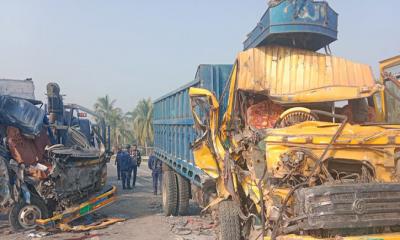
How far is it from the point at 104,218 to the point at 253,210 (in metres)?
5.07

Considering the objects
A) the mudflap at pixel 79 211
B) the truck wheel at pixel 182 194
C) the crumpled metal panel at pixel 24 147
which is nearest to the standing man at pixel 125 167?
the mudflap at pixel 79 211

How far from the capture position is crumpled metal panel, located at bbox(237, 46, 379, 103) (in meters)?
5.40

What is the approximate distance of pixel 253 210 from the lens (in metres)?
4.69

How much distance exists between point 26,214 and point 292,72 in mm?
5647

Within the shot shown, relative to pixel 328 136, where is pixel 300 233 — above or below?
below

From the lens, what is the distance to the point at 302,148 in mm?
3918

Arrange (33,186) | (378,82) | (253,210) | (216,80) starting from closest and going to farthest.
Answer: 1. (253,210)
2. (378,82)
3. (216,80)
4. (33,186)

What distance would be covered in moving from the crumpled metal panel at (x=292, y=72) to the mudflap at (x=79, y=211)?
4.49 metres

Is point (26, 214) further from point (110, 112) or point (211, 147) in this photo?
point (110, 112)

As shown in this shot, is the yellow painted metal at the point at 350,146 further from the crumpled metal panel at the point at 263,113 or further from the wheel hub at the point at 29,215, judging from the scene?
the wheel hub at the point at 29,215

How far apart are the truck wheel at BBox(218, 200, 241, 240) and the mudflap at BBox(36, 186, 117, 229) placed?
4129mm

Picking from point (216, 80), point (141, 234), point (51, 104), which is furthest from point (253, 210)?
point (51, 104)

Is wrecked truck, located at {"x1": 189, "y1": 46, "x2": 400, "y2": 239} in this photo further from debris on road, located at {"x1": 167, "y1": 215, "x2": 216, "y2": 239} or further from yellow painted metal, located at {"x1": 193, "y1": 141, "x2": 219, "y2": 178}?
debris on road, located at {"x1": 167, "y1": 215, "x2": 216, "y2": 239}

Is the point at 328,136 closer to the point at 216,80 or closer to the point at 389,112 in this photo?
the point at 389,112
